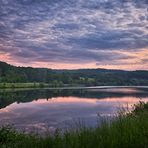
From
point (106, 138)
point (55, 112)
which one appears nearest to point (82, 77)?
point (55, 112)

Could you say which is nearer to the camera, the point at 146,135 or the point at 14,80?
the point at 146,135

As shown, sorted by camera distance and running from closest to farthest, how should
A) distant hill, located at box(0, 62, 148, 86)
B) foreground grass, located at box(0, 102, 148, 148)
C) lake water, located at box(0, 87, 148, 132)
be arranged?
foreground grass, located at box(0, 102, 148, 148), lake water, located at box(0, 87, 148, 132), distant hill, located at box(0, 62, 148, 86)

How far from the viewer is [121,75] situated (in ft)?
573

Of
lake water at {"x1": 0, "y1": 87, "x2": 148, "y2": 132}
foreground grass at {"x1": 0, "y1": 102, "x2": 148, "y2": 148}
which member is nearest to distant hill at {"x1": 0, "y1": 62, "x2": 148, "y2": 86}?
lake water at {"x1": 0, "y1": 87, "x2": 148, "y2": 132}

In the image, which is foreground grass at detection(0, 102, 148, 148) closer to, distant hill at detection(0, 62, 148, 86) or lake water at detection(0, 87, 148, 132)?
lake water at detection(0, 87, 148, 132)

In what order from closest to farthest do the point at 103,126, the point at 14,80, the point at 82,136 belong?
the point at 82,136, the point at 103,126, the point at 14,80

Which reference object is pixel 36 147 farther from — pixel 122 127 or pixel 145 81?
pixel 145 81

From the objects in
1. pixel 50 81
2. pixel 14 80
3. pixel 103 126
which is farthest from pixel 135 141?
pixel 50 81

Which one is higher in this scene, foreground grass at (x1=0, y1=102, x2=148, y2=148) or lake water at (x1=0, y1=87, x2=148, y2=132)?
foreground grass at (x1=0, y1=102, x2=148, y2=148)

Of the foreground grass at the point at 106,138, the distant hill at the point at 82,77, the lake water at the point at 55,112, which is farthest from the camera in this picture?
the distant hill at the point at 82,77

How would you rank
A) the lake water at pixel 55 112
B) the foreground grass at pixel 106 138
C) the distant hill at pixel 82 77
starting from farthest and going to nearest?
the distant hill at pixel 82 77 → the lake water at pixel 55 112 → the foreground grass at pixel 106 138

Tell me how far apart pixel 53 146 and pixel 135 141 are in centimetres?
235

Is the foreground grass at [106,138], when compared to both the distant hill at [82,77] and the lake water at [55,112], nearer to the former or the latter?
the lake water at [55,112]

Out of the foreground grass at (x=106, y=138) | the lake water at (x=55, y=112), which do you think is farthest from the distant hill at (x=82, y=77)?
the foreground grass at (x=106, y=138)
